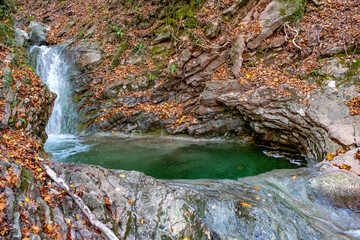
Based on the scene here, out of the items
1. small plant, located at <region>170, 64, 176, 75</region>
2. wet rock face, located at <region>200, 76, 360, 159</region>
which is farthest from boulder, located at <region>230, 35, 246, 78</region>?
small plant, located at <region>170, 64, 176, 75</region>

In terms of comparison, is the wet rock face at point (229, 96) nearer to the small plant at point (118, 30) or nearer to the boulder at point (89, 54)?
the boulder at point (89, 54)

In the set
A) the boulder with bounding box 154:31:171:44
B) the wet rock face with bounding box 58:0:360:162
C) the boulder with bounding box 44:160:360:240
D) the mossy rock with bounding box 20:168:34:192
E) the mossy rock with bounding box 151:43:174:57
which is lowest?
the boulder with bounding box 44:160:360:240

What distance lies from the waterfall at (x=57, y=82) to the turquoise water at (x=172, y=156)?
3.30ft

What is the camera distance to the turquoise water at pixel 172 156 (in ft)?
21.7

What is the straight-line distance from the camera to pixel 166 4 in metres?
10.9

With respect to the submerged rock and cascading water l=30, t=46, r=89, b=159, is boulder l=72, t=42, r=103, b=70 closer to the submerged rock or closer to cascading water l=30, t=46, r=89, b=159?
cascading water l=30, t=46, r=89, b=159

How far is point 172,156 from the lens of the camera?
7570 mm

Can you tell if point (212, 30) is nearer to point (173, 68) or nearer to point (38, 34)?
point (173, 68)

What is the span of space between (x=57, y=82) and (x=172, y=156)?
26.4 feet

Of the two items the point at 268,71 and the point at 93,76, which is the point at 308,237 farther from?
the point at 93,76

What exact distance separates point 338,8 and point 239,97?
5227 mm

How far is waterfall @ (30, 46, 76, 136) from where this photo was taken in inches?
397

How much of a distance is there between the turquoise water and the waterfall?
1.00 metres

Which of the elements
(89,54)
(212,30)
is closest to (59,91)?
(89,54)
